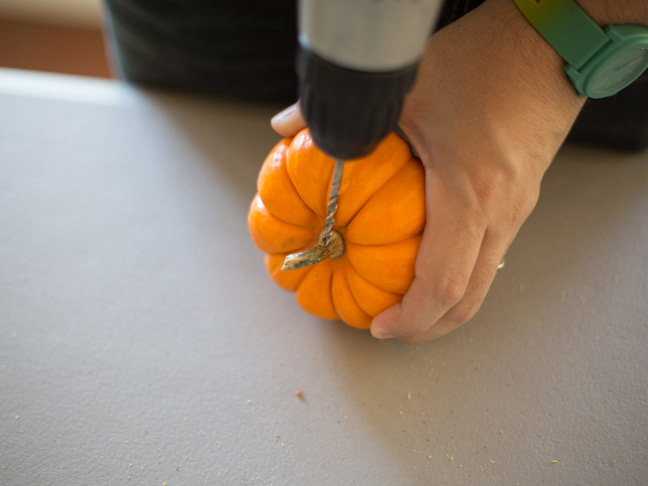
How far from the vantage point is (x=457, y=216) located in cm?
63

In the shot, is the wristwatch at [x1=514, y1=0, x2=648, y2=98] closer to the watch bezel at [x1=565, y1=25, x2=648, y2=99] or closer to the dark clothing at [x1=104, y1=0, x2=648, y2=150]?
the watch bezel at [x1=565, y1=25, x2=648, y2=99]

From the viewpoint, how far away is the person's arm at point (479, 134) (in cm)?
63

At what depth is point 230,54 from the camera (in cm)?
114

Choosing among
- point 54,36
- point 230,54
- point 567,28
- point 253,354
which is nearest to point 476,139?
point 567,28

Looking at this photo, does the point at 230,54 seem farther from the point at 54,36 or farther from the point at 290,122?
the point at 54,36

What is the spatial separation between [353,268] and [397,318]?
92 mm

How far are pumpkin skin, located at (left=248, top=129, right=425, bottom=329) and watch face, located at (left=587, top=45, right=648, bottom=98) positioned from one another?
242 mm

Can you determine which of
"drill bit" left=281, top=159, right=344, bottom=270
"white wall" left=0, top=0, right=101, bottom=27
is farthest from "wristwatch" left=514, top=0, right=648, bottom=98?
"white wall" left=0, top=0, right=101, bottom=27

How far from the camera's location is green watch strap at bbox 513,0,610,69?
2.00 ft

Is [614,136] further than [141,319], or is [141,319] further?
[614,136]

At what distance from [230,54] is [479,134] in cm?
70

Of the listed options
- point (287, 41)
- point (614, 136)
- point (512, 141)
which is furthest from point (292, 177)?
point (614, 136)

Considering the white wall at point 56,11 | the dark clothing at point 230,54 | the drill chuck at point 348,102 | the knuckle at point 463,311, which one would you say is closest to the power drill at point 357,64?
the drill chuck at point 348,102

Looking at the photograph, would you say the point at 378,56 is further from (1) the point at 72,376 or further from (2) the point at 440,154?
(1) the point at 72,376
